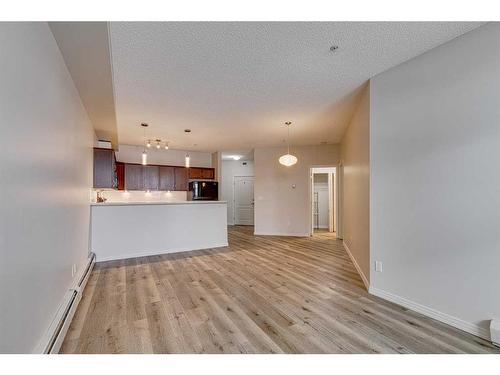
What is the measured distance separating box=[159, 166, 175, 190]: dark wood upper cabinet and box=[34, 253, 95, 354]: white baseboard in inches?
167

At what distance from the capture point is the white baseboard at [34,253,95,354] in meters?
1.58

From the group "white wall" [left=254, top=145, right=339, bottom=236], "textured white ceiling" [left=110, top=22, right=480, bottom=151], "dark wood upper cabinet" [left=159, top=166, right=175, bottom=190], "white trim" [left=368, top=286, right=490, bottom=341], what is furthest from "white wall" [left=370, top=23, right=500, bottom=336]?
"dark wood upper cabinet" [left=159, top=166, right=175, bottom=190]

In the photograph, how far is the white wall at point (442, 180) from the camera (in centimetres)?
186

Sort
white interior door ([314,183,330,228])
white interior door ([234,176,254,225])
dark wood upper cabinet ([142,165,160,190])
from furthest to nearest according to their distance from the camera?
white interior door ([234,176,254,225]) → white interior door ([314,183,330,228]) → dark wood upper cabinet ([142,165,160,190])

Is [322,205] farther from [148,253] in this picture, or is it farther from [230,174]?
[148,253]

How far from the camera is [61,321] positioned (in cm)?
186

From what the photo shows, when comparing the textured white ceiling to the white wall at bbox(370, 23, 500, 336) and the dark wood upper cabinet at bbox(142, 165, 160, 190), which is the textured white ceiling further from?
the dark wood upper cabinet at bbox(142, 165, 160, 190)

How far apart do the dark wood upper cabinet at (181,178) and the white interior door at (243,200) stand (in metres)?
2.76

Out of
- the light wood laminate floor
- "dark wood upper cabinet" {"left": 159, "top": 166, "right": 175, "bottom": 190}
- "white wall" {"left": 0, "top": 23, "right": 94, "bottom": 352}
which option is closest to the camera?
"white wall" {"left": 0, "top": 23, "right": 94, "bottom": 352}

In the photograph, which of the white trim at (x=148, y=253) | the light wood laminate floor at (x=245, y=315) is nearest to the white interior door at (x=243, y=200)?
the white trim at (x=148, y=253)

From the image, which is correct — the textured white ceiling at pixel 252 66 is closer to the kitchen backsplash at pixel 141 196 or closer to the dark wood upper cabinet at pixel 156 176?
the dark wood upper cabinet at pixel 156 176

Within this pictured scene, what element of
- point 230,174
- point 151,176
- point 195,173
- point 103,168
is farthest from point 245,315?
point 230,174

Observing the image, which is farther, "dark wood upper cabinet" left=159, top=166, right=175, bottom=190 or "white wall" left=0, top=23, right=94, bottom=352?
"dark wood upper cabinet" left=159, top=166, right=175, bottom=190
